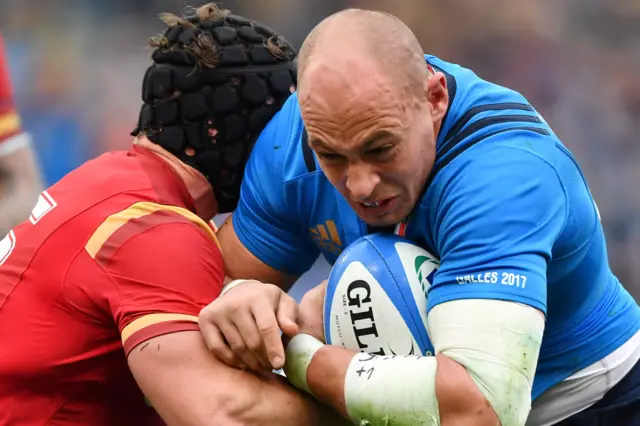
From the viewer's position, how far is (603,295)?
7.82ft

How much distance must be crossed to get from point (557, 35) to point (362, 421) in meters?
4.25

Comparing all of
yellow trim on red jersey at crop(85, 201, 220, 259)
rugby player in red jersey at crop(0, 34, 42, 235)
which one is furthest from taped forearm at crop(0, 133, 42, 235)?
yellow trim on red jersey at crop(85, 201, 220, 259)

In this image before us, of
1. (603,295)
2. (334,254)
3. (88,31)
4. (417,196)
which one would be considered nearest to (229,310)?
(417,196)

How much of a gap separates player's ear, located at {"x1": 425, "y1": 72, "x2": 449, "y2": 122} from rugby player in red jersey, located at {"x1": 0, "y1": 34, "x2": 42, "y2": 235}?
98.0 inches

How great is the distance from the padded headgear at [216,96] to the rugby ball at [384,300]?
0.58m

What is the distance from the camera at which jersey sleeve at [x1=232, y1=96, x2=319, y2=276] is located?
2596 mm

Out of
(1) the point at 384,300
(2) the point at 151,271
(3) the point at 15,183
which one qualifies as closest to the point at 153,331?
(2) the point at 151,271

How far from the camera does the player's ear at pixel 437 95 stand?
2137 millimetres

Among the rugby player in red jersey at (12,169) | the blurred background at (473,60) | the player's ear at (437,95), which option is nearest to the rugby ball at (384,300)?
the player's ear at (437,95)

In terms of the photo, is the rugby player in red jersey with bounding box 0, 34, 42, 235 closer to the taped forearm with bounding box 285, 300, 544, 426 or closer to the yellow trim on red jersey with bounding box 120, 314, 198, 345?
the yellow trim on red jersey with bounding box 120, 314, 198, 345

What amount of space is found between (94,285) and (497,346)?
0.93 m

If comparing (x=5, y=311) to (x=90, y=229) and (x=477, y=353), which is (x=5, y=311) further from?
(x=477, y=353)

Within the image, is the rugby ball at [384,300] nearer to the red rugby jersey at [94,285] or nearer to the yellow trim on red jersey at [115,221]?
the red rugby jersey at [94,285]

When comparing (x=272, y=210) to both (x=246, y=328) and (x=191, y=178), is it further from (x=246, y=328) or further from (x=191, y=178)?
(x=246, y=328)
